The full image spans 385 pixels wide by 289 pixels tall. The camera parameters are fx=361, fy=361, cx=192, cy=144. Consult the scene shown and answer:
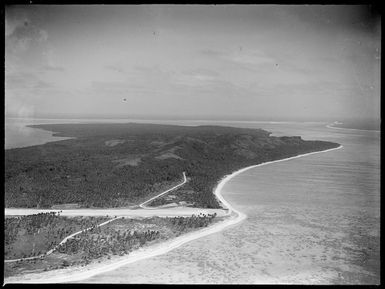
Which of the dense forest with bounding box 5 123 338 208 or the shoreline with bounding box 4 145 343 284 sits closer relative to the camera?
the shoreline with bounding box 4 145 343 284

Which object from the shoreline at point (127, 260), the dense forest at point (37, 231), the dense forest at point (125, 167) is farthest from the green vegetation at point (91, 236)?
the dense forest at point (125, 167)

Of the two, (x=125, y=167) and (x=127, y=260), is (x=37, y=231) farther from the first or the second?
(x=125, y=167)

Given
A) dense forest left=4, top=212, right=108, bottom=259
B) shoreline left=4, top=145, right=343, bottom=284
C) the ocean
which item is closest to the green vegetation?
dense forest left=4, top=212, right=108, bottom=259

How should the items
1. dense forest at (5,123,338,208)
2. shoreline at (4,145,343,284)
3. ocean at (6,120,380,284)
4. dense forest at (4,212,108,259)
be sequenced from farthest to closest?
dense forest at (5,123,338,208)
dense forest at (4,212,108,259)
ocean at (6,120,380,284)
shoreline at (4,145,343,284)

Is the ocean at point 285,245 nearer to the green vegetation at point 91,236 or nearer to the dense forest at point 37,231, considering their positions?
the green vegetation at point 91,236

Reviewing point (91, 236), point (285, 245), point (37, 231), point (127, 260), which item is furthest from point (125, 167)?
point (285, 245)

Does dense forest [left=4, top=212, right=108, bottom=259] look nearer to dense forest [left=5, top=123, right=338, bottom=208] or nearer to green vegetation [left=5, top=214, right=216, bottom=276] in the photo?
green vegetation [left=5, top=214, right=216, bottom=276]

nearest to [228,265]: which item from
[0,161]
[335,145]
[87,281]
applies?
[87,281]
